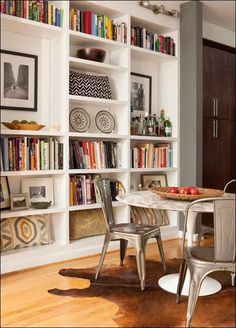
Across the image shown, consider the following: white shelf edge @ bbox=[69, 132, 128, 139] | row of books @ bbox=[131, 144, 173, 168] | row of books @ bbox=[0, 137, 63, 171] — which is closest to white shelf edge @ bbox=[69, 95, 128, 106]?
white shelf edge @ bbox=[69, 132, 128, 139]

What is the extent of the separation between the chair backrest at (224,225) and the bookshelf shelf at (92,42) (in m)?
2.41

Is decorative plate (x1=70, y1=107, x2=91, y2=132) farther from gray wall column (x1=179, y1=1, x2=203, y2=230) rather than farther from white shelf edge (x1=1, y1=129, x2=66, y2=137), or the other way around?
gray wall column (x1=179, y1=1, x2=203, y2=230)

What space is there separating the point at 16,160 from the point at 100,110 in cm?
126

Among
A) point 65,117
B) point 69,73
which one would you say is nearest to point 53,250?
point 65,117

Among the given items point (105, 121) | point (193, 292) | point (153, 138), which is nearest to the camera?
point (193, 292)

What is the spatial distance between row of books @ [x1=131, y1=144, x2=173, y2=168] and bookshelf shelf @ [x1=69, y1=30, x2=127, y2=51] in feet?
3.76

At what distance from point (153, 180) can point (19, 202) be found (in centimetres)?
176

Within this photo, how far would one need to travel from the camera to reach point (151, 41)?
4504mm

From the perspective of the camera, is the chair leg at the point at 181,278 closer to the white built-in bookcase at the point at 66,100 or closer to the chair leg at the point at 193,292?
the chair leg at the point at 193,292

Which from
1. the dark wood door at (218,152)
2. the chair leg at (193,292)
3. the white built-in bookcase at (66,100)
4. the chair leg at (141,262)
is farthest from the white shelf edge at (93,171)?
the chair leg at (193,292)

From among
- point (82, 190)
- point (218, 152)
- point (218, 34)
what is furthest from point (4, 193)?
point (218, 34)

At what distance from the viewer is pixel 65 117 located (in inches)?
145

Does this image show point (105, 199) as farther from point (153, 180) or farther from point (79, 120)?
point (153, 180)

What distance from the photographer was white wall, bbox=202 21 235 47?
5.11 metres
